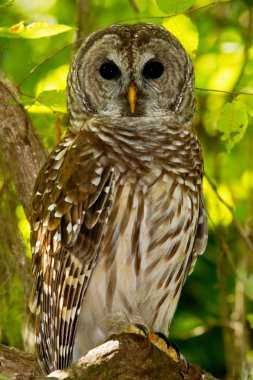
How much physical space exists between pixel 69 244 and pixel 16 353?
1.44 ft

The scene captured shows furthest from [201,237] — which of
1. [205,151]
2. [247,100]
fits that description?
[205,151]

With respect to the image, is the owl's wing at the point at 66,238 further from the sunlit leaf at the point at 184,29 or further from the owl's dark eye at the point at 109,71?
the sunlit leaf at the point at 184,29

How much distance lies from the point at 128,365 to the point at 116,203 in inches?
29.5

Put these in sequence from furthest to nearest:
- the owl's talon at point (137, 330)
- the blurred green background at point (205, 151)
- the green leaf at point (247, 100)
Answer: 1. the blurred green background at point (205, 151)
2. the green leaf at point (247, 100)
3. the owl's talon at point (137, 330)

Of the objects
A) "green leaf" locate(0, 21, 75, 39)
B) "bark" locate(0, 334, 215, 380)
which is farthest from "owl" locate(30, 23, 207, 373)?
"green leaf" locate(0, 21, 75, 39)

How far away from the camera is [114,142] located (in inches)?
151

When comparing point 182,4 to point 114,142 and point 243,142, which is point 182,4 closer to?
point 114,142

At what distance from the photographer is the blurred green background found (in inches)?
164

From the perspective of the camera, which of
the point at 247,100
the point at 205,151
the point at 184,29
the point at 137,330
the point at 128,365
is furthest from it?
the point at 205,151

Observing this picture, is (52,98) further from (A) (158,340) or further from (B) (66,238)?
(A) (158,340)

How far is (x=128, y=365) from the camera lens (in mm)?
3107

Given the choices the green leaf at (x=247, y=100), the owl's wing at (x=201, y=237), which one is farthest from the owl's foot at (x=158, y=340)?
→ the green leaf at (x=247, y=100)

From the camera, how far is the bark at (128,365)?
301 cm

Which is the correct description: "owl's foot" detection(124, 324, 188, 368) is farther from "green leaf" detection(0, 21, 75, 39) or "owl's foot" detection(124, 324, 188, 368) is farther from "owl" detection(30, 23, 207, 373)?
"green leaf" detection(0, 21, 75, 39)
